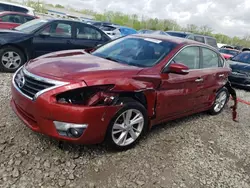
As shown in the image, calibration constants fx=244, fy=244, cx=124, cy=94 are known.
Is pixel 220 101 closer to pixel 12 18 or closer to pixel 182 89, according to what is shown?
pixel 182 89

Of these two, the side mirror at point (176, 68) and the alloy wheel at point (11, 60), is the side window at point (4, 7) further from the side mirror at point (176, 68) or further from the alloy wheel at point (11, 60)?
the side mirror at point (176, 68)

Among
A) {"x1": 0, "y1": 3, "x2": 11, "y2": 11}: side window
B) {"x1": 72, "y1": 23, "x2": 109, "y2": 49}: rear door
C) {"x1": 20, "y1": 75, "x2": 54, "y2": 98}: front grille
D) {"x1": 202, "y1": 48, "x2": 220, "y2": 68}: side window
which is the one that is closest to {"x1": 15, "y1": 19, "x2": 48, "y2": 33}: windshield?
{"x1": 72, "y1": 23, "x2": 109, "y2": 49}: rear door

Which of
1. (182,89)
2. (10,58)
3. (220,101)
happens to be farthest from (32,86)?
(220,101)

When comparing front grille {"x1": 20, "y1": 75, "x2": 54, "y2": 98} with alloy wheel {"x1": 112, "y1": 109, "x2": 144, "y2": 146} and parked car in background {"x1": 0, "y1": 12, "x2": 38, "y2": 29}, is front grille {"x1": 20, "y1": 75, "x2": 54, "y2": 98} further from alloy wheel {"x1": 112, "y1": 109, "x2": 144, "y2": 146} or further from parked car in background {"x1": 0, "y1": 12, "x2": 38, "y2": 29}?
parked car in background {"x1": 0, "y1": 12, "x2": 38, "y2": 29}

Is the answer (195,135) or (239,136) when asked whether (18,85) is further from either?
(239,136)

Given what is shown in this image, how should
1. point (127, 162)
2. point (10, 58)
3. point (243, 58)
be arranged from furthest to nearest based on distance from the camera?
point (243, 58)
point (10, 58)
point (127, 162)

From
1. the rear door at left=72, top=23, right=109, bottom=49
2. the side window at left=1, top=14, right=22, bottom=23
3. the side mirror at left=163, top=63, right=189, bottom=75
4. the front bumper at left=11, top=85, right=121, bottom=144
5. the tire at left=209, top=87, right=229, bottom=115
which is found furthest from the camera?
the side window at left=1, top=14, right=22, bottom=23

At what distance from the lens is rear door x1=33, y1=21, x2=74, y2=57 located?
624 cm

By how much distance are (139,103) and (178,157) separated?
0.96m

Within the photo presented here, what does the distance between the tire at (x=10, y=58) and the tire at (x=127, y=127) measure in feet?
13.2

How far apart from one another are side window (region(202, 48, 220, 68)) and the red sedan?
0.44ft

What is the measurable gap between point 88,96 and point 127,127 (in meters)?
0.74

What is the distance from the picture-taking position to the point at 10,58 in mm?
5898

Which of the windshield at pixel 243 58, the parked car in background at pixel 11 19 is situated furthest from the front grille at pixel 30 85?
the windshield at pixel 243 58
